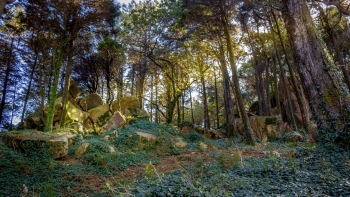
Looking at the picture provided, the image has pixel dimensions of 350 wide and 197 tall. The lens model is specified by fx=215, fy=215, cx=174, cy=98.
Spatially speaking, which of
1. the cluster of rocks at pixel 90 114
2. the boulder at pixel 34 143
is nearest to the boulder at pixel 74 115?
the cluster of rocks at pixel 90 114

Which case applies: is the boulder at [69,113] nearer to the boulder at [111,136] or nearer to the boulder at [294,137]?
the boulder at [111,136]

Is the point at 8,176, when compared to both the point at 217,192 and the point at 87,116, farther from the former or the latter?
the point at 87,116

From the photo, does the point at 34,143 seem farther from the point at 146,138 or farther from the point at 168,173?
the point at 168,173

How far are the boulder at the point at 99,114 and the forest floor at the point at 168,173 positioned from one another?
5.83 m

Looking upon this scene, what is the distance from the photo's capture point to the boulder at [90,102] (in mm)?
16178

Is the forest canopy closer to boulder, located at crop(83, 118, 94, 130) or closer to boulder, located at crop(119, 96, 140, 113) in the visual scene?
boulder, located at crop(83, 118, 94, 130)

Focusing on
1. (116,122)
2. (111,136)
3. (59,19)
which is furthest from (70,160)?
(59,19)

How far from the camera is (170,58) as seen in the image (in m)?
16.7

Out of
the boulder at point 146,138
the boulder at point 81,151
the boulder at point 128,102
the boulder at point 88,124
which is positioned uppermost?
the boulder at point 128,102

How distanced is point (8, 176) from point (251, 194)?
550 centimetres

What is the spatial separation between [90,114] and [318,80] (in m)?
14.1

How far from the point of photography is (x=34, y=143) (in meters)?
6.62

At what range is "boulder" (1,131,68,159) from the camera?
260 inches

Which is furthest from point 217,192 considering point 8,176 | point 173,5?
point 173,5
